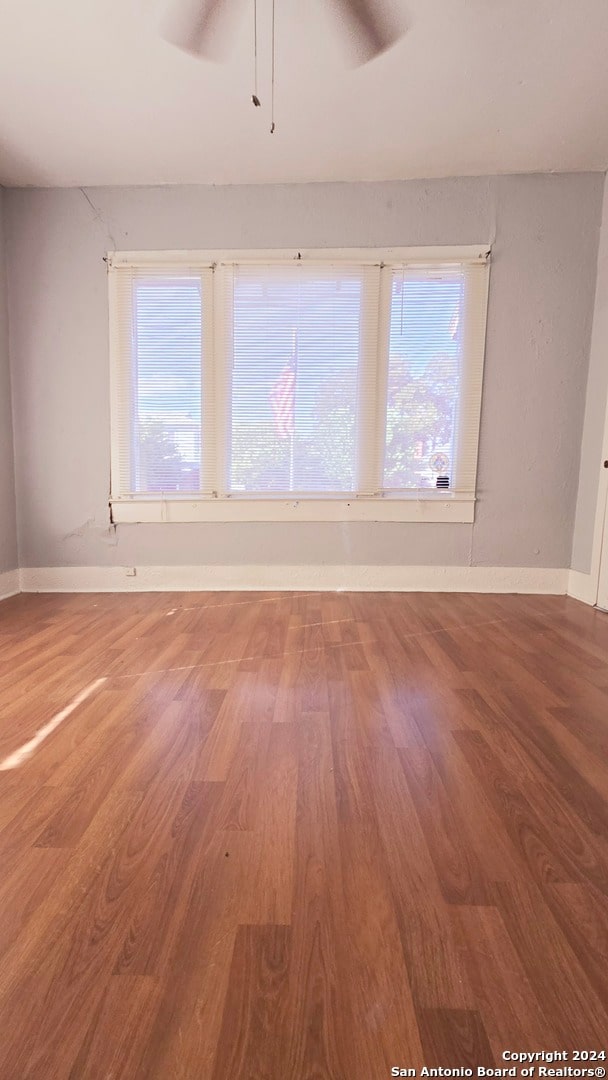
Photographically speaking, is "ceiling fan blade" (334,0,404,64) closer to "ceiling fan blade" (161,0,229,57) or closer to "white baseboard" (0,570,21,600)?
"ceiling fan blade" (161,0,229,57)

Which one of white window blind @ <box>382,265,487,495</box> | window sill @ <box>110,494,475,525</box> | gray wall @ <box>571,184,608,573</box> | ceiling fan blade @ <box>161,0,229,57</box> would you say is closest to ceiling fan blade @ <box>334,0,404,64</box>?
ceiling fan blade @ <box>161,0,229,57</box>

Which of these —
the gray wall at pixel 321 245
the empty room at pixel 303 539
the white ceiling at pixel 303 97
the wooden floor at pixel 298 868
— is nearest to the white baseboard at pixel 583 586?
the empty room at pixel 303 539

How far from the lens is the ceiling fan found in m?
2.20

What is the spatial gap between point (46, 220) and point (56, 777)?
387cm

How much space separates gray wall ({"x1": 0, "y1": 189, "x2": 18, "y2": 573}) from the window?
0.77 m

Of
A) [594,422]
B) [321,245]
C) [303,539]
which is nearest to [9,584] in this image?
[303,539]

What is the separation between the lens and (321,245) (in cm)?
366

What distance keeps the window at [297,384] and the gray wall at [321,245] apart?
13 centimetres

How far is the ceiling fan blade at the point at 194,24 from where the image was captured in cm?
220

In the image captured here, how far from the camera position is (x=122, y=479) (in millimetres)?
3863

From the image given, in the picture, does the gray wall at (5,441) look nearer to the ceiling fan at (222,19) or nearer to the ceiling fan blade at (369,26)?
the ceiling fan at (222,19)

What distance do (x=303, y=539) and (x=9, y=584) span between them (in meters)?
2.23

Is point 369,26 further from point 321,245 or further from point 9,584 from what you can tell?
point 9,584

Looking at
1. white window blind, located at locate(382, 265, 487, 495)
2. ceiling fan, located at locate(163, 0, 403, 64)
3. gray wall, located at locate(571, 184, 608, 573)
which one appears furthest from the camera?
white window blind, located at locate(382, 265, 487, 495)
